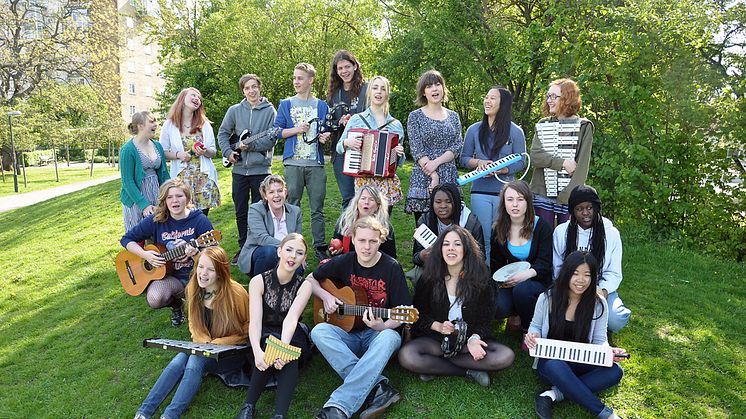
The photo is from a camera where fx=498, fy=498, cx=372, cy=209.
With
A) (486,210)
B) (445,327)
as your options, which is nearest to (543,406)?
(445,327)

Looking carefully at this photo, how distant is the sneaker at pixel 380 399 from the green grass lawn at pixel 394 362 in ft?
0.39

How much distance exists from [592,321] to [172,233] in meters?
3.77

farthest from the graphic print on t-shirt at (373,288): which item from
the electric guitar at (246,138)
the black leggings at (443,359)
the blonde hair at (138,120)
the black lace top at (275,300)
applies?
the blonde hair at (138,120)

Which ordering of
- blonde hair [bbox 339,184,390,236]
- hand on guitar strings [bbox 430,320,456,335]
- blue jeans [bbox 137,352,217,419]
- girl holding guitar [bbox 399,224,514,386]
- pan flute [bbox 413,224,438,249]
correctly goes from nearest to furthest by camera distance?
blue jeans [bbox 137,352,217,419], hand on guitar strings [bbox 430,320,456,335], girl holding guitar [bbox 399,224,514,386], pan flute [bbox 413,224,438,249], blonde hair [bbox 339,184,390,236]

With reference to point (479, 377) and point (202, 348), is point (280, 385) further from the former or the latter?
point (479, 377)

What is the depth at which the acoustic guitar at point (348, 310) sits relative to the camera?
3.76 metres

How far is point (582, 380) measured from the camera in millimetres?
3523

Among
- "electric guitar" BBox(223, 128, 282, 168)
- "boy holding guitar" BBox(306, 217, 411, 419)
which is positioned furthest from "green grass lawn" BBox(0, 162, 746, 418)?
"electric guitar" BBox(223, 128, 282, 168)

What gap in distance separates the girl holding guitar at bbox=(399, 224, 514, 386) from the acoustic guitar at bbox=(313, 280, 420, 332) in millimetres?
214

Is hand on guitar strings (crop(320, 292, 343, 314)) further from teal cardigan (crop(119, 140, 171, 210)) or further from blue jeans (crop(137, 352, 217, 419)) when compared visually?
teal cardigan (crop(119, 140, 171, 210))

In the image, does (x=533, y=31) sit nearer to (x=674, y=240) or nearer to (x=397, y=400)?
(x=674, y=240)

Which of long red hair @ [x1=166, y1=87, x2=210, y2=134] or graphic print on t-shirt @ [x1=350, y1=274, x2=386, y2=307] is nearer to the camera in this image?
graphic print on t-shirt @ [x1=350, y1=274, x2=386, y2=307]

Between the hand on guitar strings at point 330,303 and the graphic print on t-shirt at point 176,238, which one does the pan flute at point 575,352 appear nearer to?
the hand on guitar strings at point 330,303

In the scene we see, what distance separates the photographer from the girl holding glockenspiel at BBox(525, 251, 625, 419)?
11.3ft
